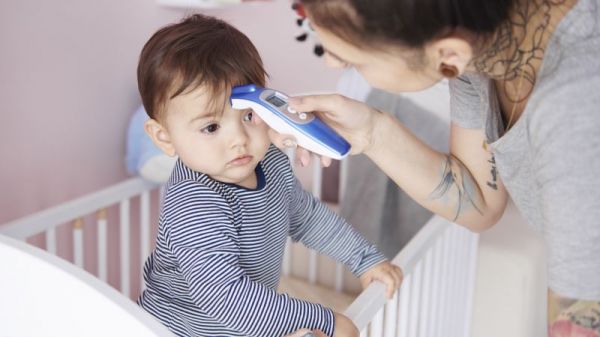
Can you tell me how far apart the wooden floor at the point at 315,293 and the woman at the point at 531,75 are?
91 cm

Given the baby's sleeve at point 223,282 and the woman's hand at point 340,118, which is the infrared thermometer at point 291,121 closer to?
the woman's hand at point 340,118

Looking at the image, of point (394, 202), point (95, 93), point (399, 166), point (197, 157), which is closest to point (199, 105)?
point (197, 157)

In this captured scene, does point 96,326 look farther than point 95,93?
No

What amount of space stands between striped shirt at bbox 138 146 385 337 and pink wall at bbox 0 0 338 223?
374 millimetres

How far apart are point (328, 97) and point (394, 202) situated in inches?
30.3

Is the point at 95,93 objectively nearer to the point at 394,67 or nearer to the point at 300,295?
the point at 300,295

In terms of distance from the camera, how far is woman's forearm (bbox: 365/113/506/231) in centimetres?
98

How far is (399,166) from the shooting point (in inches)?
39.0

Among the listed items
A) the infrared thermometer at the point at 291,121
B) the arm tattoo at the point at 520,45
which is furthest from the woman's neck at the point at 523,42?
the infrared thermometer at the point at 291,121

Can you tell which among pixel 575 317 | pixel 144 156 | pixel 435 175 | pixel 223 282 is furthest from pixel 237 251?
pixel 144 156

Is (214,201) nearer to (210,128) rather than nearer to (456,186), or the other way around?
(210,128)

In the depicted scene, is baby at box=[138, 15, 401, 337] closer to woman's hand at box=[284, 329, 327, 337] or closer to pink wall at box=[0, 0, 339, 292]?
woman's hand at box=[284, 329, 327, 337]

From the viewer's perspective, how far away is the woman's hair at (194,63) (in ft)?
2.93

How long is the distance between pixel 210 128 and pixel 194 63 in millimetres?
82
